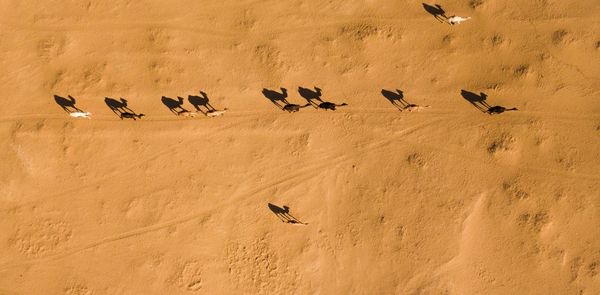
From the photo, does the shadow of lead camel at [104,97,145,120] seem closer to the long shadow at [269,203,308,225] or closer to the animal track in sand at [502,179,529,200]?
the long shadow at [269,203,308,225]

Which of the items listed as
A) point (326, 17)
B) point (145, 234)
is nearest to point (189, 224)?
point (145, 234)

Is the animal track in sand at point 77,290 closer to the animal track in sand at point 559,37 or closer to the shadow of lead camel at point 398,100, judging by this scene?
the shadow of lead camel at point 398,100

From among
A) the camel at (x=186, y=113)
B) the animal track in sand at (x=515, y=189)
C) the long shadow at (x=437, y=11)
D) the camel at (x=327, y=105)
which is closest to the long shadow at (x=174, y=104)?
the camel at (x=186, y=113)

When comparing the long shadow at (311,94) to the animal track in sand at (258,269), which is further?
the long shadow at (311,94)

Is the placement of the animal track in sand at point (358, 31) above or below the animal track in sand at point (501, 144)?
above

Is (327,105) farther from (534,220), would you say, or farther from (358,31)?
(534,220)

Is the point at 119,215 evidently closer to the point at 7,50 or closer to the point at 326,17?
the point at 7,50

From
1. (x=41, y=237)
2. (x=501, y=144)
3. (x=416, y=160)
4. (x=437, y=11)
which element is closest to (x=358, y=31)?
(x=437, y=11)

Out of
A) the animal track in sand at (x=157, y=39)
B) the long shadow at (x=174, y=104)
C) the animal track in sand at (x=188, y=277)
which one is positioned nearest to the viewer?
the animal track in sand at (x=188, y=277)
